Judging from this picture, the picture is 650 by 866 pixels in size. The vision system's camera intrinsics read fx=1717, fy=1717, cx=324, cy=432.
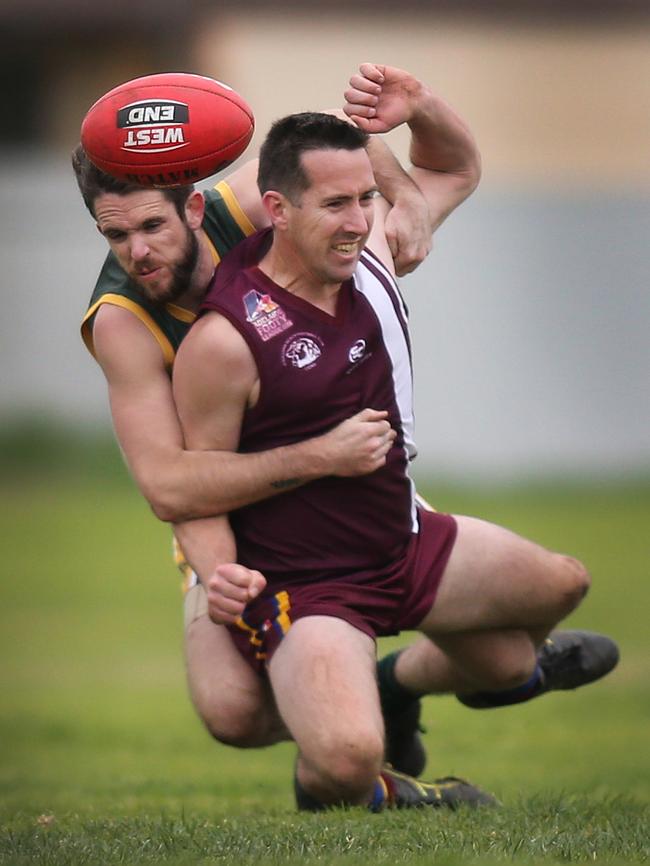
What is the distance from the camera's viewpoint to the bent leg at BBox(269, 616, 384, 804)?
18.7ft

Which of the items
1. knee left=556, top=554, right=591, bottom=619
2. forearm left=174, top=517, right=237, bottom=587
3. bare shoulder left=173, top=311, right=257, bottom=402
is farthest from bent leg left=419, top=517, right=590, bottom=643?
bare shoulder left=173, top=311, right=257, bottom=402

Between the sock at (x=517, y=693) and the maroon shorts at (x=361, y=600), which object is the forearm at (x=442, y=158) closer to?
the maroon shorts at (x=361, y=600)

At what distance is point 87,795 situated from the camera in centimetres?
755

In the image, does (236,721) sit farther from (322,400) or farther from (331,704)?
→ (322,400)

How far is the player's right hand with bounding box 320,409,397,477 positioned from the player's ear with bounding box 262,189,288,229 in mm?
722

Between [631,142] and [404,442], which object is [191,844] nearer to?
[404,442]

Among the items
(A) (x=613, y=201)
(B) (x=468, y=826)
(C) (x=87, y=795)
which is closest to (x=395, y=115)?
(B) (x=468, y=826)

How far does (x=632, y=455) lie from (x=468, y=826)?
15.9 metres

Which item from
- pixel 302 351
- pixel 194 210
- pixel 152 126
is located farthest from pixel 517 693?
pixel 152 126

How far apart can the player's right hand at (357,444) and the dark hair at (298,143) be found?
2.60 feet

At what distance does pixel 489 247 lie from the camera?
809 inches

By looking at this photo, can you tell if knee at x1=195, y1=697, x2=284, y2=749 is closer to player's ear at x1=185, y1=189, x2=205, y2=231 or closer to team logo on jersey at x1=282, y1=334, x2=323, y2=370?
team logo on jersey at x1=282, y1=334, x2=323, y2=370

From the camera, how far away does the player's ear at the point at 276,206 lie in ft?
19.4

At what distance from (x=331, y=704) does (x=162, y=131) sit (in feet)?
6.56
